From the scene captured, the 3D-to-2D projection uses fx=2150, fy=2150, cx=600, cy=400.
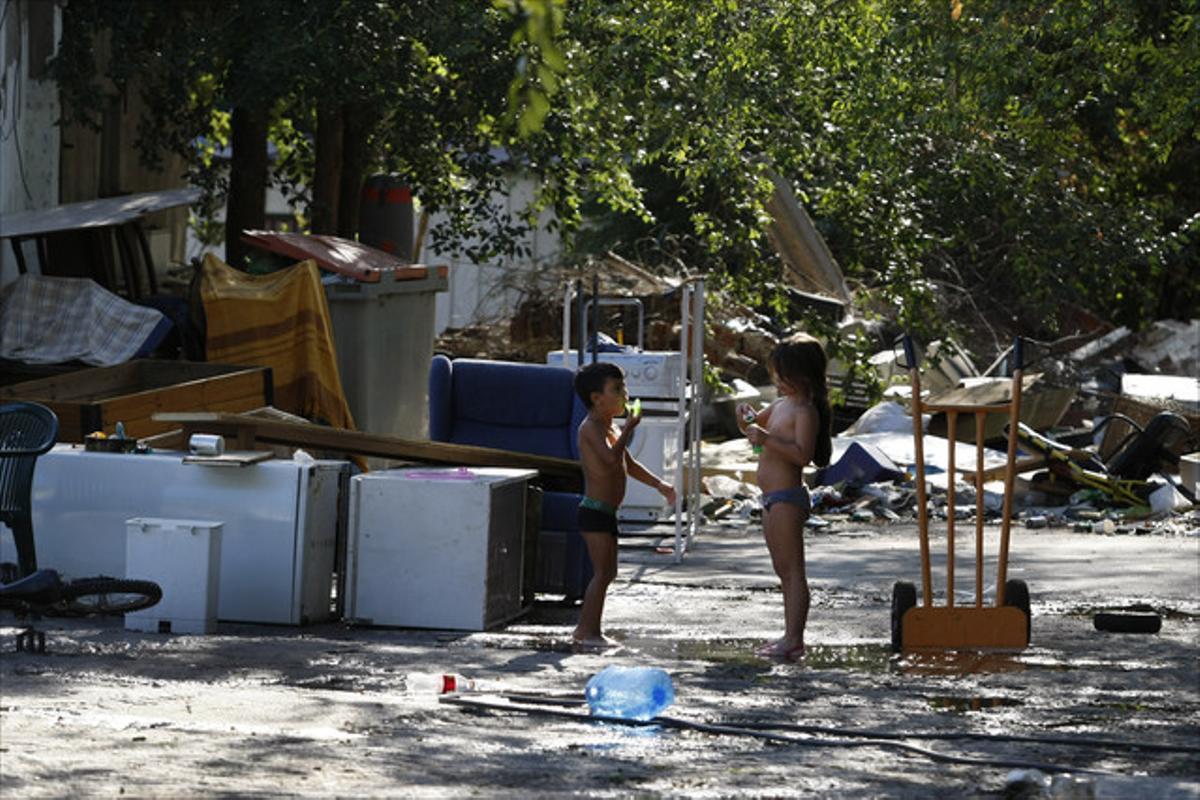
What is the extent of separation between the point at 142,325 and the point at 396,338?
2.42 meters

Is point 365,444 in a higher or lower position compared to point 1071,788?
higher

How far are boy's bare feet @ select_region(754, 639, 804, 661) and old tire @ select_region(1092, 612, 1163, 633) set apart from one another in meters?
1.91

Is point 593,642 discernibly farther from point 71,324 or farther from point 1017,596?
point 71,324

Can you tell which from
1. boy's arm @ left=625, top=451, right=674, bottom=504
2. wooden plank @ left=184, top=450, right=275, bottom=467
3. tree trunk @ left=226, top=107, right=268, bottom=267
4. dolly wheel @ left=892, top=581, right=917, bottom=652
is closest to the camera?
dolly wheel @ left=892, top=581, right=917, bottom=652

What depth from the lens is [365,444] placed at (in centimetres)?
1210

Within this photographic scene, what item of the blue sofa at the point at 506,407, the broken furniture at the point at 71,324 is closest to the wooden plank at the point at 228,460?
the blue sofa at the point at 506,407

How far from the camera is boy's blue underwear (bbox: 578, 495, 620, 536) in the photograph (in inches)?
413

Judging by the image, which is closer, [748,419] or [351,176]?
[748,419]

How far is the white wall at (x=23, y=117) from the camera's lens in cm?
1925

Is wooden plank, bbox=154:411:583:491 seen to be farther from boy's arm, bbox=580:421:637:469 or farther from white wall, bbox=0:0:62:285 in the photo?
white wall, bbox=0:0:62:285

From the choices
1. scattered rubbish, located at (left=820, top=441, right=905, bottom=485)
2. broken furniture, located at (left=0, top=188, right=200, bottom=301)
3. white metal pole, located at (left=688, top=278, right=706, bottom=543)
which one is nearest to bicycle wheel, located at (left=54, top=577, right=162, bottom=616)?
white metal pole, located at (left=688, top=278, right=706, bottom=543)

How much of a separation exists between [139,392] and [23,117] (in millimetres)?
4827

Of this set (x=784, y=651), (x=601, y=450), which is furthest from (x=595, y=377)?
(x=784, y=651)

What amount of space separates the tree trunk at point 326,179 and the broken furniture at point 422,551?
453 inches
